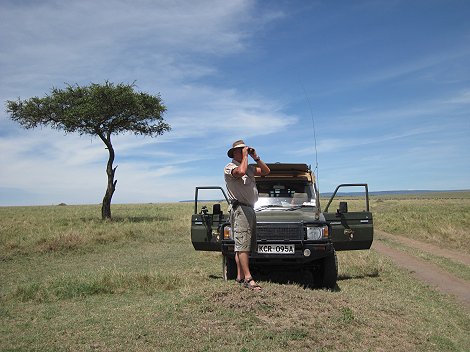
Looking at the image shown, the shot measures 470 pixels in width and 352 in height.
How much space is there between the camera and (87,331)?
5.38 m

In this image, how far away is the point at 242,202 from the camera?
6.86 meters

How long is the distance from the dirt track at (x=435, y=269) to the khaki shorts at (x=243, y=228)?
417 cm

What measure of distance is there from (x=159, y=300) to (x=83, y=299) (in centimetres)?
146

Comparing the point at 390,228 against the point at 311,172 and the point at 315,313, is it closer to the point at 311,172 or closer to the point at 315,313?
the point at 311,172

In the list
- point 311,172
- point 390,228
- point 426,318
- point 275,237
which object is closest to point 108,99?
point 390,228

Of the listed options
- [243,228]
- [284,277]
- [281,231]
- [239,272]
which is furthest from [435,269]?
[243,228]

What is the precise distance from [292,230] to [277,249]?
1.31 ft

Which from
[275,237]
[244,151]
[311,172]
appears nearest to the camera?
[244,151]

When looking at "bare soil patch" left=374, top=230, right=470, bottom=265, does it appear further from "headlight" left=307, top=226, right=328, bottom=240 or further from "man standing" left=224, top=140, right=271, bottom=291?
"man standing" left=224, top=140, right=271, bottom=291

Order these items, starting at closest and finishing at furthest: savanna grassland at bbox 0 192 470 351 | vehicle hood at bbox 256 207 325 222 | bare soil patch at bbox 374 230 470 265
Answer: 1. savanna grassland at bbox 0 192 470 351
2. vehicle hood at bbox 256 207 325 222
3. bare soil patch at bbox 374 230 470 265

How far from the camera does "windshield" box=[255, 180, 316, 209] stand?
930 cm

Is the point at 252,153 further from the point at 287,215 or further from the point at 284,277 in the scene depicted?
→ the point at 284,277

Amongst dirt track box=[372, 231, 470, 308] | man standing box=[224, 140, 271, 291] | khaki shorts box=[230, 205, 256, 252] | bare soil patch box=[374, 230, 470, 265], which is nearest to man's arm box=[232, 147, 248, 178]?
man standing box=[224, 140, 271, 291]

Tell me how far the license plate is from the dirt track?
3293 millimetres
